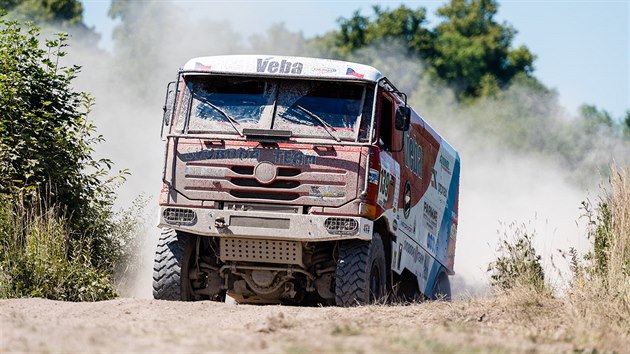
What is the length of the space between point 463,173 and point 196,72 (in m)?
29.2

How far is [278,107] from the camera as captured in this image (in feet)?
51.3

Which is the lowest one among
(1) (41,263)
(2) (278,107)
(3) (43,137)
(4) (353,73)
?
(1) (41,263)

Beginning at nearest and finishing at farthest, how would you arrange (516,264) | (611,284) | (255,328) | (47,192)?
(255,328) → (611,284) → (516,264) → (47,192)

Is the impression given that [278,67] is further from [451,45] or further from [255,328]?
[451,45]

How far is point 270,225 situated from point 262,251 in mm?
469

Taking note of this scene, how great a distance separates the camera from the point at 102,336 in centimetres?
1027

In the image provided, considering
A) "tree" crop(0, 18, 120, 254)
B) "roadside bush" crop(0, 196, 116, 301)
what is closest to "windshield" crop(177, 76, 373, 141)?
"roadside bush" crop(0, 196, 116, 301)

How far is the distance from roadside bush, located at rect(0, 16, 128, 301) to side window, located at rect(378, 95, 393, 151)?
151 inches

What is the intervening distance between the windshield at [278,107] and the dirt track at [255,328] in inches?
80.0

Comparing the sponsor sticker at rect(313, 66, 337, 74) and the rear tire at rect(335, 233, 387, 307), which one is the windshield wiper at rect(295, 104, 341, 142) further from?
the rear tire at rect(335, 233, 387, 307)

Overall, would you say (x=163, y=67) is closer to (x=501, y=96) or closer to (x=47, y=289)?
(x=501, y=96)

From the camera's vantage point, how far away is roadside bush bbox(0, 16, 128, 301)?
16.6 meters

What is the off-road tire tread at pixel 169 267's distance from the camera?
15531 millimetres

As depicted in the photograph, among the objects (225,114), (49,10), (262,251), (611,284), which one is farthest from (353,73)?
(49,10)
